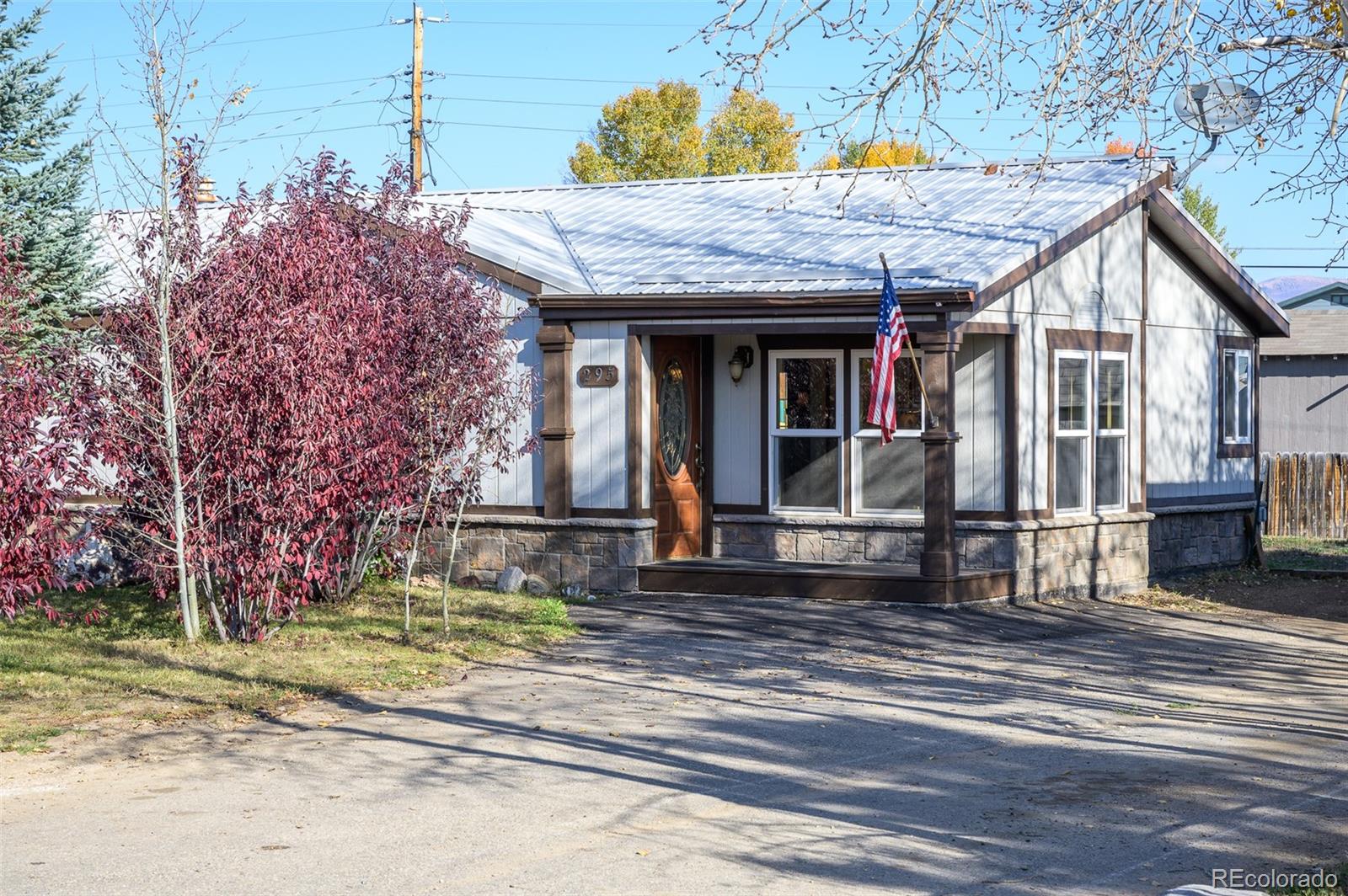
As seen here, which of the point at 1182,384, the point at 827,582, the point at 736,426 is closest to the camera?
the point at 827,582

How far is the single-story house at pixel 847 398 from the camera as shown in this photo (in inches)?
638

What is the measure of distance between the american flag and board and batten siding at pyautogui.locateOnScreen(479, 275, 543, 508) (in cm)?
397

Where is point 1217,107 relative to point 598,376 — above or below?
above

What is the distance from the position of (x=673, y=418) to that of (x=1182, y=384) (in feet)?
23.2

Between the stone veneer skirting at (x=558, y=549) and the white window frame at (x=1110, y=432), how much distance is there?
5.13 metres

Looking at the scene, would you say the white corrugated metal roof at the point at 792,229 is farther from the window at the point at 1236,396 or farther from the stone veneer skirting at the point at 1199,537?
the stone veneer skirting at the point at 1199,537

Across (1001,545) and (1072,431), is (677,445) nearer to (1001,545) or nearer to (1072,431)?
(1001,545)

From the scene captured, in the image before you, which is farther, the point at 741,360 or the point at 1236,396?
the point at 1236,396

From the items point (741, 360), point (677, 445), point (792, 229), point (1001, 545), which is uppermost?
point (792, 229)

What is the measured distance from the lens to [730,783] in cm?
836

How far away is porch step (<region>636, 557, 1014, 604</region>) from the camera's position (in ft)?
51.4

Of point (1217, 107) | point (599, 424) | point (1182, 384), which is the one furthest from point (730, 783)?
point (1182, 384)

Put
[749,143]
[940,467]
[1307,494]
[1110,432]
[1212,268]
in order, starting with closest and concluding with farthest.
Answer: [940,467]
[1110,432]
[1212,268]
[1307,494]
[749,143]

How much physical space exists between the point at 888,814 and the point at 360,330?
6847mm
